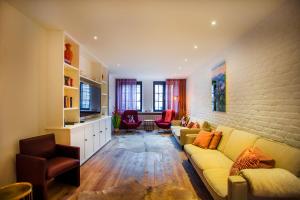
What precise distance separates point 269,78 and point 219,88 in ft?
5.89

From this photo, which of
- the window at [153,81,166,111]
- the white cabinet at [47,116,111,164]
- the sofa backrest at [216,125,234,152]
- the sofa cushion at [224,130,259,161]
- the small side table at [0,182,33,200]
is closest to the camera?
the small side table at [0,182,33,200]

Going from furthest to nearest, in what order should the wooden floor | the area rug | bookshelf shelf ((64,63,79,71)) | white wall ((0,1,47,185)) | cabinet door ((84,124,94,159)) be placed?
cabinet door ((84,124,94,159))
bookshelf shelf ((64,63,79,71))
the wooden floor
the area rug
white wall ((0,1,47,185))

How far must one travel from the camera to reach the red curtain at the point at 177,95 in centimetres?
878

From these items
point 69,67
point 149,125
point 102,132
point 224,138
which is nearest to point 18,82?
point 69,67

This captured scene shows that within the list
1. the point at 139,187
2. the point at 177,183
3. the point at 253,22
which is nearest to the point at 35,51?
the point at 139,187

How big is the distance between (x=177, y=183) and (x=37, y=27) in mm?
3412

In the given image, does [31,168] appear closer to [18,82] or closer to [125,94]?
[18,82]

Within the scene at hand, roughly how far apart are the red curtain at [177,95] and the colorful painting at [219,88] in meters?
3.99

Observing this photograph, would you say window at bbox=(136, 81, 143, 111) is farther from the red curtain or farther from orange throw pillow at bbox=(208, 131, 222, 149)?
orange throw pillow at bbox=(208, 131, 222, 149)

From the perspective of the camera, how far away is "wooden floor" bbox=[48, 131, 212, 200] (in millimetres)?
2807

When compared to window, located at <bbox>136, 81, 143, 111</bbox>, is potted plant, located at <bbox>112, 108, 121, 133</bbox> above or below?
below

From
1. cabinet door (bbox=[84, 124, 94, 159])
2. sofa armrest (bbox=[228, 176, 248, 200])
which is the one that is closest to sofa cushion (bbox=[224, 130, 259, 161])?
sofa armrest (bbox=[228, 176, 248, 200])

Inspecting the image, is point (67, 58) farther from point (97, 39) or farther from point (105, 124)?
point (105, 124)

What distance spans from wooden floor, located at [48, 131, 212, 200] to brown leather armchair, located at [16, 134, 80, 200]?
10.4 inches
